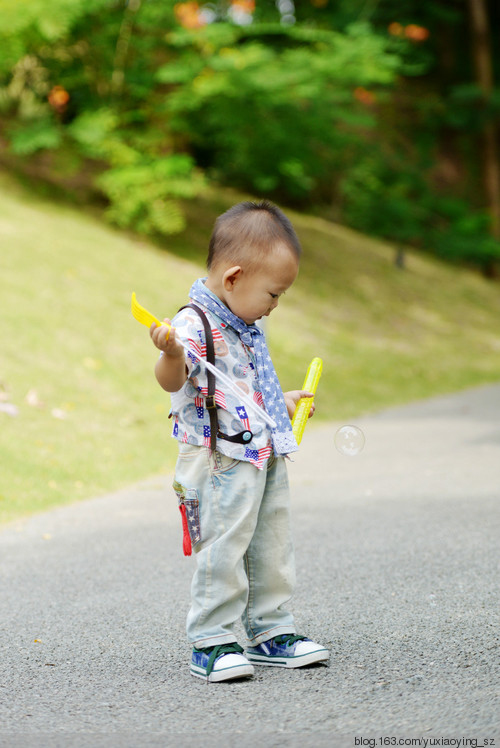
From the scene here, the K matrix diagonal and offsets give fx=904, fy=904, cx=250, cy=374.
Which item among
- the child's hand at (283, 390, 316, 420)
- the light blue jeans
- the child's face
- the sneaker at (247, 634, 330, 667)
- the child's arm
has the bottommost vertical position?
the sneaker at (247, 634, 330, 667)

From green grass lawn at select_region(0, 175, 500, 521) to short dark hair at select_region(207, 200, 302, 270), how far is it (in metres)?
3.27

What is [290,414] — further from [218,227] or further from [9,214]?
[9,214]

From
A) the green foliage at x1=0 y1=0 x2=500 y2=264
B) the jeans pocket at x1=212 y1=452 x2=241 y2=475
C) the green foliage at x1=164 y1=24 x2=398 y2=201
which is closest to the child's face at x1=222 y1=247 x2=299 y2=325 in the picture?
the jeans pocket at x1=212 y1=452 x2=241 y2=475

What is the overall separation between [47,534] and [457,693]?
3.06 m

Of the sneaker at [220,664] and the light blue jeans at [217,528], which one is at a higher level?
the light blue jeans at [217,528]

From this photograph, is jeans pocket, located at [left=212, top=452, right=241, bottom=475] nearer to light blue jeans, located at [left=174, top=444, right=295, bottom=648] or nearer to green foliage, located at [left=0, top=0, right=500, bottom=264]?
light blue jeans, located at [left=174, top=444, right=295, bottom=648]

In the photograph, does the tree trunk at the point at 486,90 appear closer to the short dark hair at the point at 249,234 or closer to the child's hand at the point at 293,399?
the child's hand at the point at 293,399

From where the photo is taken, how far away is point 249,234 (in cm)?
291

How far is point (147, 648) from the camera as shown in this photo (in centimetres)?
325

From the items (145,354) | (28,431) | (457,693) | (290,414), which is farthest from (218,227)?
(145,354)

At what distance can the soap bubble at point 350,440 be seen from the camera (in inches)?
125

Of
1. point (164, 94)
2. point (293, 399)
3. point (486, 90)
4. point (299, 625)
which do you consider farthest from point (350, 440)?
point (486, 90)

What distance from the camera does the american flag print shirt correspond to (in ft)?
9.49

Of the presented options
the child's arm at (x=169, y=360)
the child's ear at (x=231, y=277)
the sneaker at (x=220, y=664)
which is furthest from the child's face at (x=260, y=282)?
the sneaker at (x=220, y=664)
